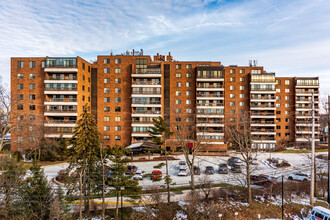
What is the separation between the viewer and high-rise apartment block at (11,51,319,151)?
139 ft

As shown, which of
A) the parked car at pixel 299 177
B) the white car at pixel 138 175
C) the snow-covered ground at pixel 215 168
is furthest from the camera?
the parked car at pixel 299 177

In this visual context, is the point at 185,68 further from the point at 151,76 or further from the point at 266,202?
the point at 266,202

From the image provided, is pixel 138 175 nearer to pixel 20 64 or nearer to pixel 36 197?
pixel 36 197

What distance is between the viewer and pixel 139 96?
146 feet

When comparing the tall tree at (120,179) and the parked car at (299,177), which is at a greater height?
the tall tree at (120,179)

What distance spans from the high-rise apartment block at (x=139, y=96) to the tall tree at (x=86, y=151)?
19.7 metres

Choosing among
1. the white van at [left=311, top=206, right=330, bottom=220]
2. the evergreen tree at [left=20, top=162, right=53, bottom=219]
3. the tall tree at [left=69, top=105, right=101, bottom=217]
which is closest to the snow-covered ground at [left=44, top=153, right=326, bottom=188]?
the tall tree at [left=69, top=105, right=101, bottom=217]

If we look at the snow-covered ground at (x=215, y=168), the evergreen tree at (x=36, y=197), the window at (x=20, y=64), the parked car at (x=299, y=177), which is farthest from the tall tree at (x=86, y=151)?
the window at (x=20, y=64)

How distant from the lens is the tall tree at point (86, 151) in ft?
60.2

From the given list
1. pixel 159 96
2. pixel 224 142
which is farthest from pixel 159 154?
Result: pixel 224 142

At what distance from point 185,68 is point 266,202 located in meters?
35.9

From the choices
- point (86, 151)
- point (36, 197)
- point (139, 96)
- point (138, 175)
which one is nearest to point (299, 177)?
point (138, 175)

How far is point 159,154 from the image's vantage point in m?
43.2

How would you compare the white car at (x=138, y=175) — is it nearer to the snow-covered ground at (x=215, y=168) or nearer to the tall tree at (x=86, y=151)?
the snow-covered ground at (x=215, y=168)
